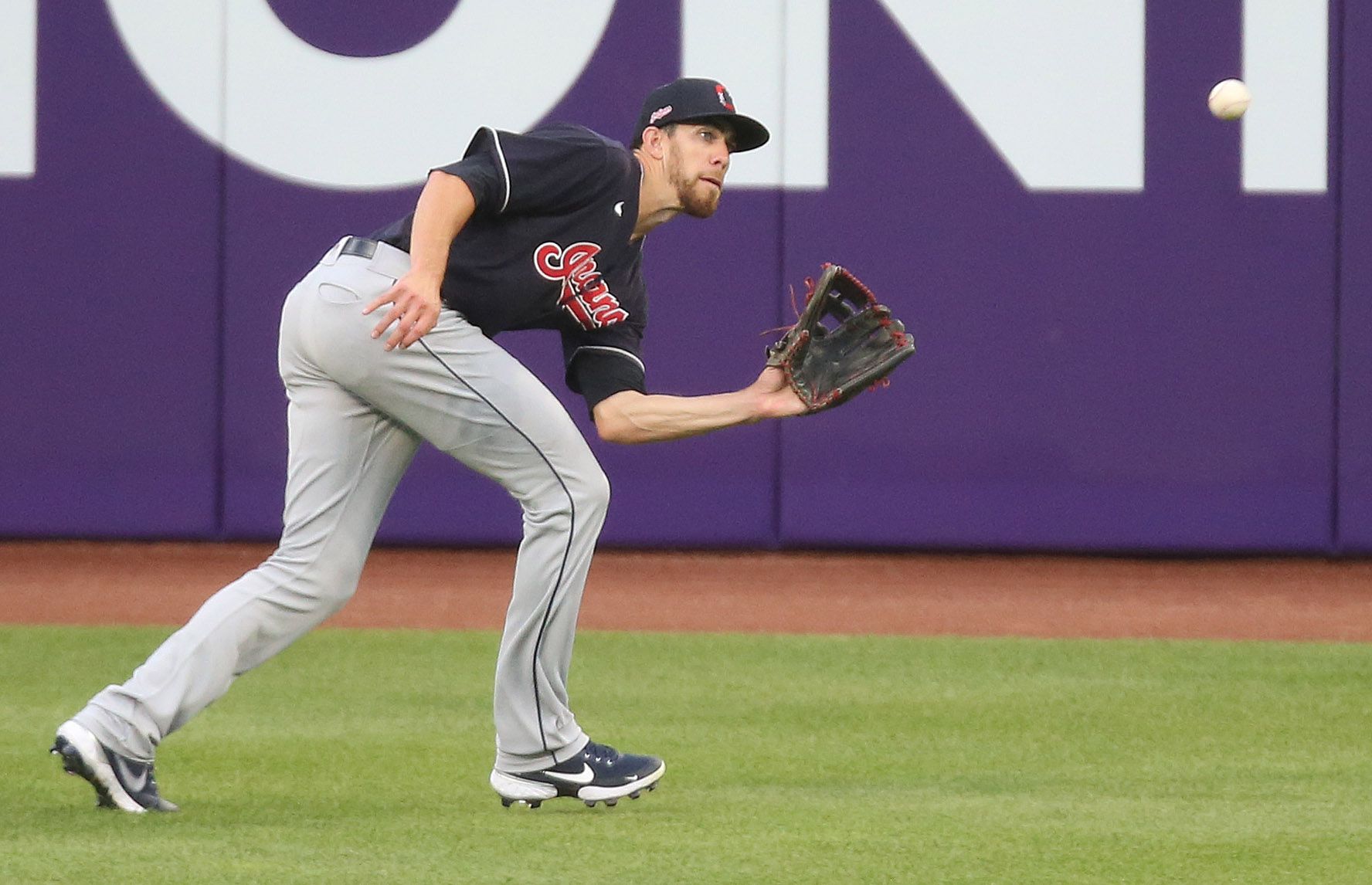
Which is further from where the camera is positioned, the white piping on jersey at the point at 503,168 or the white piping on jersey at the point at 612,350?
the white piping on jersey at the point at 612,350

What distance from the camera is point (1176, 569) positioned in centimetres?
900

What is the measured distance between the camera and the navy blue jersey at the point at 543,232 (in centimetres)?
390

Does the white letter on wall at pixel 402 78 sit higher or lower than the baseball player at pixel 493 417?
higher

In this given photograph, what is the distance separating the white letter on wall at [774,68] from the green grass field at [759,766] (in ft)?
9.47

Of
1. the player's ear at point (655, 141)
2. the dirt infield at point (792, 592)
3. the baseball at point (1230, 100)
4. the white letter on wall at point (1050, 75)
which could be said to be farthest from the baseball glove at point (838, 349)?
the white letter on wall at point (1050, 75)

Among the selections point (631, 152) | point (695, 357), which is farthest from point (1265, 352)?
point (631, 152)

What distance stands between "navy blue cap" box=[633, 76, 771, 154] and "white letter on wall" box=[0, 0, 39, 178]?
5.82 metres

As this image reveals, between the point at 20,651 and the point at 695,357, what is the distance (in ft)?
12.0

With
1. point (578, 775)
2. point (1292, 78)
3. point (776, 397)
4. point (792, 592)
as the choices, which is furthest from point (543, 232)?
point (1292, 78)

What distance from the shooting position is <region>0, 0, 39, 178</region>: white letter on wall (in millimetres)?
9203

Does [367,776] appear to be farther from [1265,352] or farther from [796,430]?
[1265,352]

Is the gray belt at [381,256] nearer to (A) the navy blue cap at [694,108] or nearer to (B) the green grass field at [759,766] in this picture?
(A) the navy blue cap at [694,108]

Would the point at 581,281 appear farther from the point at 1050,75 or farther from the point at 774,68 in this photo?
the point at 1050,75

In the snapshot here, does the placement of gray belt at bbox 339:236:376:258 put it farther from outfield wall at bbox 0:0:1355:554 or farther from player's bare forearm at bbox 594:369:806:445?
outfield wall at bbox 0:0:1355:554
